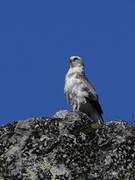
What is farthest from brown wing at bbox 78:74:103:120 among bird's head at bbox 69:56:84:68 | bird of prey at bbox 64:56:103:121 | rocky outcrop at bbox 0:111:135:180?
rocky outcrop at bbox 0:111:135:180

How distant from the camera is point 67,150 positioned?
11.2m

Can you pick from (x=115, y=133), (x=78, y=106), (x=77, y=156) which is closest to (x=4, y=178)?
(x=77, y=156)

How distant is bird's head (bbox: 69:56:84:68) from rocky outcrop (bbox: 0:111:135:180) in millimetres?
9666

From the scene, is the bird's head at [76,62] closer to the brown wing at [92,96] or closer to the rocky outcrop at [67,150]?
the brown wing at [92,96]

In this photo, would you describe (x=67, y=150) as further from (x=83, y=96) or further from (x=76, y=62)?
(x=76, y=62)

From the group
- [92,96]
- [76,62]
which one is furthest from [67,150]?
[76,62]

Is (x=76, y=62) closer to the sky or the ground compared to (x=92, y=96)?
closer to the sky

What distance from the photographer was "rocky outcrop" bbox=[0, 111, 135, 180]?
1083cm

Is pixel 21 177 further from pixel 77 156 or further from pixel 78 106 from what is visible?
pixel 78 106

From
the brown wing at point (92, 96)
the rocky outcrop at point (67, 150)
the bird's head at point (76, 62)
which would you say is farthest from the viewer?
the bird's head at point (76, 62)

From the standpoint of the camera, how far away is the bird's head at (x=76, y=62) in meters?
21.6

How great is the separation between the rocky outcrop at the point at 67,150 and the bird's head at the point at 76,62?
9666 millimetres

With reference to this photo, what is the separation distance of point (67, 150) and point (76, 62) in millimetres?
10659

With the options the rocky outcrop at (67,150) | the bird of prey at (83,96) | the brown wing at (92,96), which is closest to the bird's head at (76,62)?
the bird of prey at (83,96)
